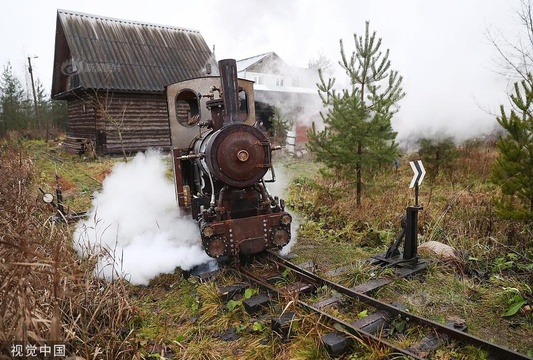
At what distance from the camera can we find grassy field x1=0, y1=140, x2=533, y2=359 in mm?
2768

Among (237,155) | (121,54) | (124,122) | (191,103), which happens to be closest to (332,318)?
(237,155)

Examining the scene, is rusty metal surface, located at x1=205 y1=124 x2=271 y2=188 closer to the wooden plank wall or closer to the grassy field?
the grassy field

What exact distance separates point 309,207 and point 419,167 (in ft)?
11.8

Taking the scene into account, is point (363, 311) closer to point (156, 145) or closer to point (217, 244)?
point (217, 244)

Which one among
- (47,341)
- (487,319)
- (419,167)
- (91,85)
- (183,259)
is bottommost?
(487,319)

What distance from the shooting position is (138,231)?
20.1 feet

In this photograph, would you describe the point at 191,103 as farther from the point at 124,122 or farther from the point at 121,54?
the point at 121,54

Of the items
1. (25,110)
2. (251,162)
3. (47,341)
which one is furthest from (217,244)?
(25,110)

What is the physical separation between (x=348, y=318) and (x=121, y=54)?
15.3 m

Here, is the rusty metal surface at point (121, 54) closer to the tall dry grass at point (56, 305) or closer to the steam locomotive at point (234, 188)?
the steam locomotive at point (234, 188)

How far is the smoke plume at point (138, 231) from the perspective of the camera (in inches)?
188

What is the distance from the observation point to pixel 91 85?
1369 centimetres

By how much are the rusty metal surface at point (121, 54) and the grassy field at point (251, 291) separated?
7951 mm

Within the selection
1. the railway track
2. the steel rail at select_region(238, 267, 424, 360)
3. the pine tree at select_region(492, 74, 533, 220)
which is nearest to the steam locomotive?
the steel rail at select_region(238, 267, 424, 360)
